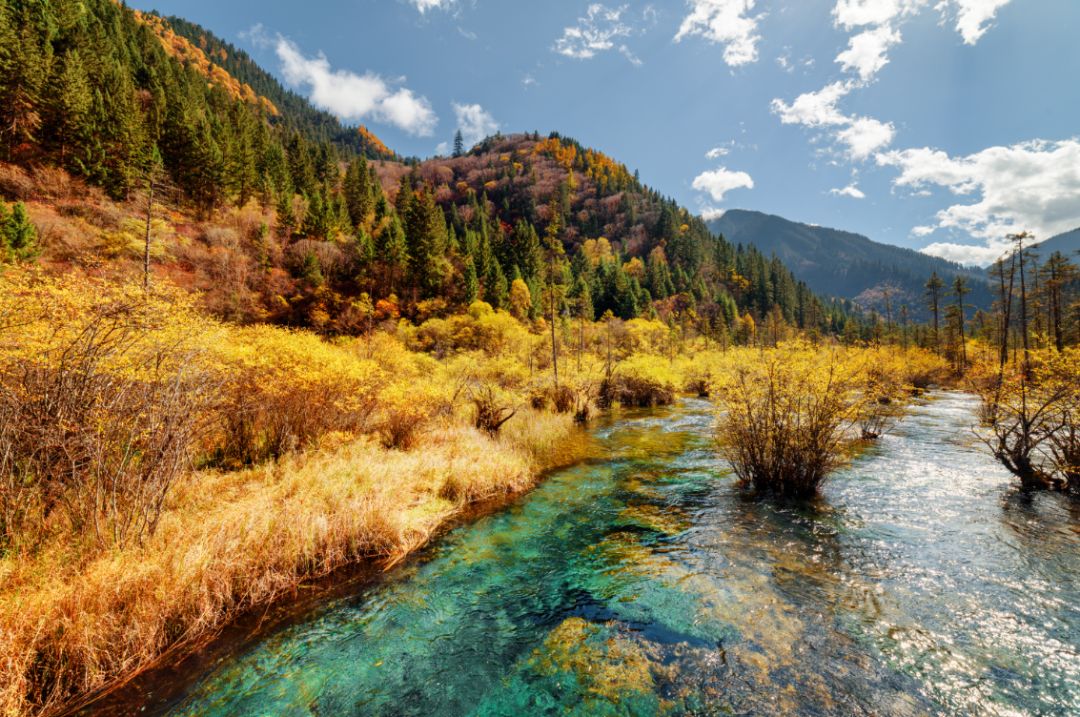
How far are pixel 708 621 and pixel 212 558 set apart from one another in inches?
302

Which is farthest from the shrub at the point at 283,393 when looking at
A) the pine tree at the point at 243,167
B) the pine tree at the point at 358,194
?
the pine tree at the point at 358,194

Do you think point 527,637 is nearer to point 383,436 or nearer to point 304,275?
point 383,436

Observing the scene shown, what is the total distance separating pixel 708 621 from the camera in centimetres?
569

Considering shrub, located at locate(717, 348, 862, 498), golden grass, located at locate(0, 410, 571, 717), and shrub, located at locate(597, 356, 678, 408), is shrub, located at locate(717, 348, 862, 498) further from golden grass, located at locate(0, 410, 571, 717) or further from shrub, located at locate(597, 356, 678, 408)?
shrub, located at locate(597, 356, 678, 408)

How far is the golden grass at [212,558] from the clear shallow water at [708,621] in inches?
37.2

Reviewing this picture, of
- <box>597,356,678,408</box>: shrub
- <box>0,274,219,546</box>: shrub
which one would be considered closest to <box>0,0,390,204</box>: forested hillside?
<box>0,274,219,546</box>: shrub

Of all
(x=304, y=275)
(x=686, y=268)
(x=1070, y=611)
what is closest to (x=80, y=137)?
(x=304, y=275)

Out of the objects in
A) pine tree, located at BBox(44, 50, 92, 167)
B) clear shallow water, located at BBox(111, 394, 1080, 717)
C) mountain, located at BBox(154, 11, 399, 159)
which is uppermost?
mountain, located at BBox(154, 11, 399, 159)

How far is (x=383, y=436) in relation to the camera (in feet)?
42.2

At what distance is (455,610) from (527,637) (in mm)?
Result: 1354

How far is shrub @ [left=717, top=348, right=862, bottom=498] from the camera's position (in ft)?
31.3

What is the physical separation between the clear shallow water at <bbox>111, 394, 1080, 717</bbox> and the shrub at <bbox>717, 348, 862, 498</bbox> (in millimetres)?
851

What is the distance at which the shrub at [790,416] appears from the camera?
953cm

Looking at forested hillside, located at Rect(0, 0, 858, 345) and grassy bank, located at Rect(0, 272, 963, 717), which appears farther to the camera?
forested hillside, located at Rect(0, 0, 858, 345)
